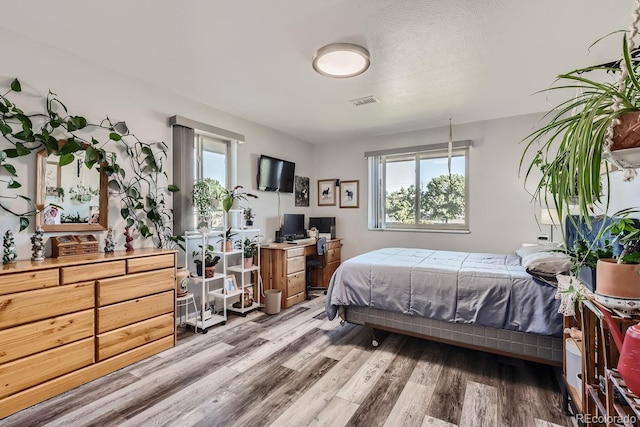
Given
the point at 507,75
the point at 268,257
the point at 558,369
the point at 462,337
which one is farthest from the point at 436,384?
the point at 507,75

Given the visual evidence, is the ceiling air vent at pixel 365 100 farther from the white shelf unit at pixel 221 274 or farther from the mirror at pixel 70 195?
the mirror at pixel 70 195

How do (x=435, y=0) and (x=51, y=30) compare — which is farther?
(x=51, y=30)

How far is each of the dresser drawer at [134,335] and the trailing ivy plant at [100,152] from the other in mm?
800

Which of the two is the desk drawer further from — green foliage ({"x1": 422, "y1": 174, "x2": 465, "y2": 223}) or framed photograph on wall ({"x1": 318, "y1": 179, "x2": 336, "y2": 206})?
green foliage ({"x1": 422, "y1": 174, "x2": 465, "y2": 223})

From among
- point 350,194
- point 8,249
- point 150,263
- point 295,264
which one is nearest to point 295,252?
point 295,264

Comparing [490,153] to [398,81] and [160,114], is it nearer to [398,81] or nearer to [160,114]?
[398,81]

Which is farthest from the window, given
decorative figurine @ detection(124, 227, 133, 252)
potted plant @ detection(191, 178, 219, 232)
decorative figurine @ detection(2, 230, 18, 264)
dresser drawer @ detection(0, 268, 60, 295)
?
decorative figurine @ detection(2, 230, 18, 264)

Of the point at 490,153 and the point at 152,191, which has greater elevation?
the point at 490,153

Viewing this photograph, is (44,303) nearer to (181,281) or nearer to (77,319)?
(77,319)

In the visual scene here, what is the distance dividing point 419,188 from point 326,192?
1.61m

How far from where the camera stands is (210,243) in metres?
3.62

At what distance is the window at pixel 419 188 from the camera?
4383mm

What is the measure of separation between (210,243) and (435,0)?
3180mm

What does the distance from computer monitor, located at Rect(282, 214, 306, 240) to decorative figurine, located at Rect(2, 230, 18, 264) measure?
2.94m
